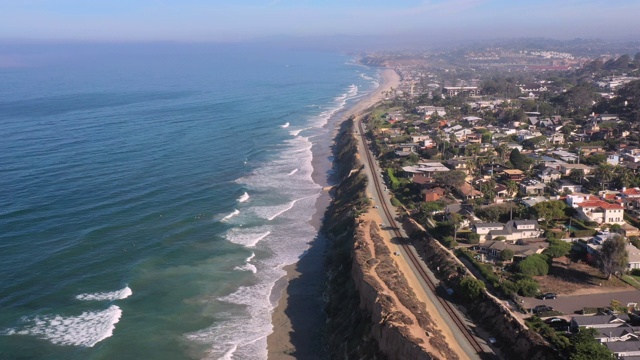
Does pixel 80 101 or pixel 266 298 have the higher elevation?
pixel 80 101

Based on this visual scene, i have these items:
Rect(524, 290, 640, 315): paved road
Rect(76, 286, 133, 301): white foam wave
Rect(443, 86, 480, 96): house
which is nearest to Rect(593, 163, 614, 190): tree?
Rect(524, 290, 640, 315): paved road

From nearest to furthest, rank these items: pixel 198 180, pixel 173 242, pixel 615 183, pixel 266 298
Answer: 1. pixel 266 298
2. pixel 173 242
3. pixel 615 183
4. pixel 198 180

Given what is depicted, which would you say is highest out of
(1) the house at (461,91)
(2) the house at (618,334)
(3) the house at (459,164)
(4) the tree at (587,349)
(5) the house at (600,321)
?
(1) the house at (461,91)

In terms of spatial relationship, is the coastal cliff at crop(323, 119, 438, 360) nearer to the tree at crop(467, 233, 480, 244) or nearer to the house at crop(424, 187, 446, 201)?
the house at crop(424, 187, 446, 201)

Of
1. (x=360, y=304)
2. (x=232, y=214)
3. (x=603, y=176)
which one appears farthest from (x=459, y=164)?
(x=360, y=304)

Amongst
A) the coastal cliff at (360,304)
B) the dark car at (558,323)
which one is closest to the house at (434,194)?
the coastal cliff at (360,304)

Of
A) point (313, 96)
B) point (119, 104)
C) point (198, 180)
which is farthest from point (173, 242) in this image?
point (313, 96)

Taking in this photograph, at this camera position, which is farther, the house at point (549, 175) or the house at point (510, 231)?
the house at point (549, 175)

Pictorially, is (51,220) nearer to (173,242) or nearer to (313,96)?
(173,242)

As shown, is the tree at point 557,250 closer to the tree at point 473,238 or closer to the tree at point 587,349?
the tree at point 473,238
